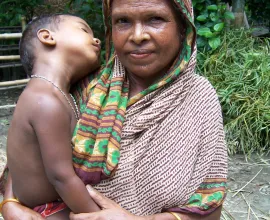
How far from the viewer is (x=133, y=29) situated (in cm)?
148

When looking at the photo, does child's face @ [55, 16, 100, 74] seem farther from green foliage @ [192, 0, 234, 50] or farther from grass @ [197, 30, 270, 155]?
green foliage @ [192, 0, 234, 50]

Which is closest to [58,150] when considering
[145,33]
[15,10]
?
[145,33]

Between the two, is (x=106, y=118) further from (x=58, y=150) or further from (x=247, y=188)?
(x=247, y=188)

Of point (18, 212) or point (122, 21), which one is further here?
point (18, 212)

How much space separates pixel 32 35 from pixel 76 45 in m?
0.21

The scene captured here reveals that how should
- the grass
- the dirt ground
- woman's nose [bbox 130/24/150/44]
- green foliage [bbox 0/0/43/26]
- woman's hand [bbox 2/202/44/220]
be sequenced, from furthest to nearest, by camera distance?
1. green foliage [bbox 0/0/43/26]
2. the grass
3. the dirt ground
4. woman's hand [bbox 2/202/44/220]
5. woman's nose [bbox 130/24/150/44]

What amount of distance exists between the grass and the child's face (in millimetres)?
2464

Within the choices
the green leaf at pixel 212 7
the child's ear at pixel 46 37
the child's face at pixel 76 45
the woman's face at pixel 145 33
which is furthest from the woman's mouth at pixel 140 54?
the green leaf at pixel 212 7

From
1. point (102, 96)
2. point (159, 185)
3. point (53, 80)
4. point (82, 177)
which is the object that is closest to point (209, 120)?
point (159, 185)

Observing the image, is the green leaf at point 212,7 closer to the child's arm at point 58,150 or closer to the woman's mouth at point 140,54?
the woman's mouth at point 140,54

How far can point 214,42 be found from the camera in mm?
4336

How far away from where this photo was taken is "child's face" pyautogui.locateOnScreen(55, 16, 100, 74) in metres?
1.66

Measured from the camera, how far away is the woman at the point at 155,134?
1.50 m

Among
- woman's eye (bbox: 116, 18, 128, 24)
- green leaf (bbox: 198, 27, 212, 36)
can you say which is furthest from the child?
green leaf (bbox: 198, 27, 212, 36)
